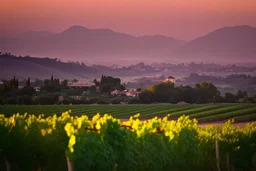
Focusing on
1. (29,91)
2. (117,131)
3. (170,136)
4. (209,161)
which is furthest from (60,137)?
(29,91)

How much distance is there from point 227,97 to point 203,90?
5.54 meters

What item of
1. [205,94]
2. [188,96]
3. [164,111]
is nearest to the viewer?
[164,111]

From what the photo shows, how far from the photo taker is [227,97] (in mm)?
117688

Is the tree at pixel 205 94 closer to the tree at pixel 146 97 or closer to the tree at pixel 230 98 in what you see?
the tree at pixel 230 98

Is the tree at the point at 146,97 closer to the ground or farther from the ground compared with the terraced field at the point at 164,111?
farther from the ground

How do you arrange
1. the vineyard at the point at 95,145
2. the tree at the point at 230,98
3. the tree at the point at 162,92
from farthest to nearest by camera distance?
the tree at the point at 162,92 → the tree at the point at 230,98 → the vineyard at the point at 95,145

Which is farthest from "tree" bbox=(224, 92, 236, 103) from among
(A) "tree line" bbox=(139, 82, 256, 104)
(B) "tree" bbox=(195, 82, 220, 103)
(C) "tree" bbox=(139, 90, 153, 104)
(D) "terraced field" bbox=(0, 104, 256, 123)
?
(D) "terraced field" bbox=(0, 104, 256, 123)

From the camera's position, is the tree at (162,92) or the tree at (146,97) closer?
the tree at (146,97)

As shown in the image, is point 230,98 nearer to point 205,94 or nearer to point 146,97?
A: point 205,94

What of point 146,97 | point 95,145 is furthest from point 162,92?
point 95,145

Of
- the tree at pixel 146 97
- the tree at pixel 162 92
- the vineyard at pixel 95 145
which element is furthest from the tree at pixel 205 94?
the vineyard at pixel 95 145

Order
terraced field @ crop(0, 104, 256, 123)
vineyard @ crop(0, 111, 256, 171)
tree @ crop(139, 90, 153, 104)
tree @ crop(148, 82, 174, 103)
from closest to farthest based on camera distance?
1. vineyard @ crop(0, 111, 256, 171)
2. terraced field @ crop(0, 104, 256, 123)
3. tree @ crop(139, 90, 153, 104)
4. tree @ crop(148, 82, 174, 103)

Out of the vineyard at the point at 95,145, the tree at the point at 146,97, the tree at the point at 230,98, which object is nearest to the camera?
the vineyard at the point at 95,145

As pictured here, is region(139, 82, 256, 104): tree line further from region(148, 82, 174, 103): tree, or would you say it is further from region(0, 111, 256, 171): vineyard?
region(0, 111, 256, 171): vineyard
